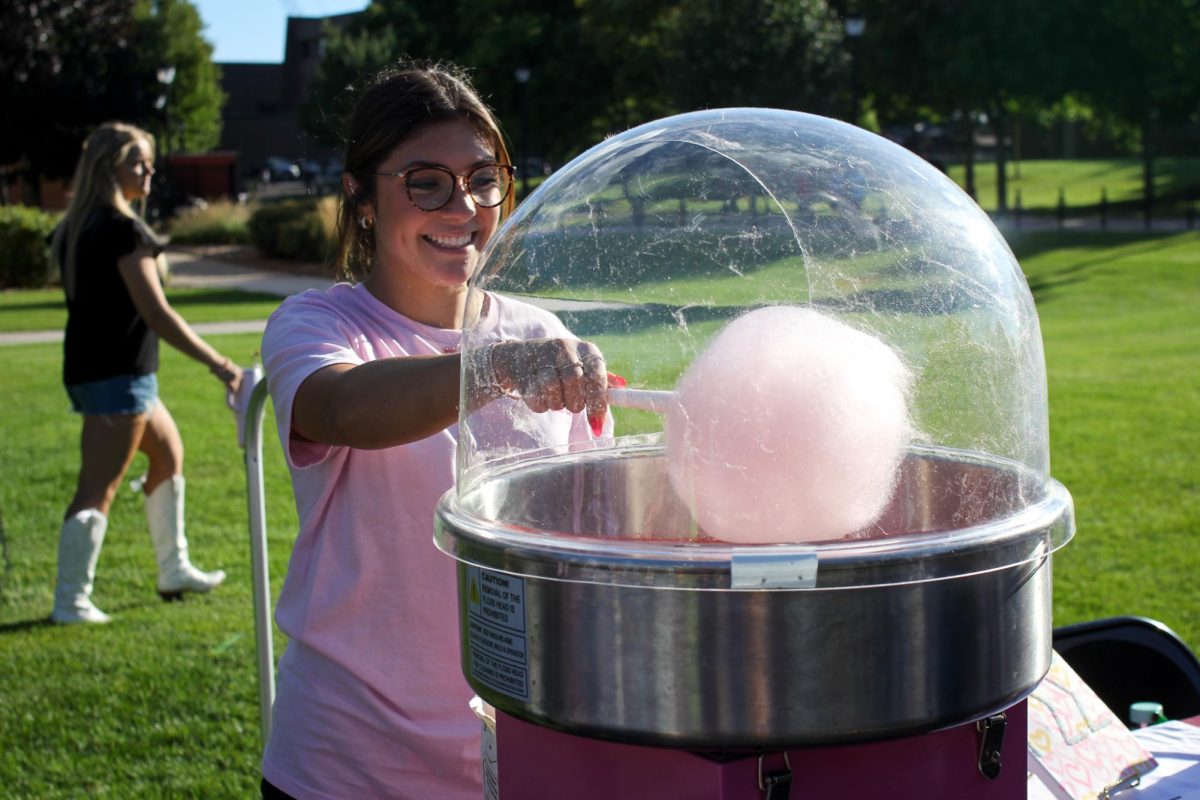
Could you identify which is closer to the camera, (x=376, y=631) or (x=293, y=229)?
(x=376, y=631)

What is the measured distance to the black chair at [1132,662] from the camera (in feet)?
8.64

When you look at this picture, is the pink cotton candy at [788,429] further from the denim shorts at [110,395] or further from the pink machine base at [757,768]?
the denim shorts at [110,395]

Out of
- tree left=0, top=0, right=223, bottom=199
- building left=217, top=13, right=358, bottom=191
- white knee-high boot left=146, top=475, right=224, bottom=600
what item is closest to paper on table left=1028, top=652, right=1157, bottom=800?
white knee-high boot left=146, top=475, right=224, bottom=600

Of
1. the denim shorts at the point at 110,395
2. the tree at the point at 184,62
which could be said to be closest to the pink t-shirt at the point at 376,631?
the denim shorts at the point at 110,395

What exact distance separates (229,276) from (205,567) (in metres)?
19.4

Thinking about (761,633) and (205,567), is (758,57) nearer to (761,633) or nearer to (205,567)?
(205,567)

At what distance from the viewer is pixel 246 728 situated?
13.3ft

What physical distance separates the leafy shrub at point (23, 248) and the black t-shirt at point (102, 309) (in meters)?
18.6

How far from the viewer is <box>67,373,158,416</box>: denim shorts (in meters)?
4.96

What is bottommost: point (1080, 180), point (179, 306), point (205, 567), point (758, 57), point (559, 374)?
point (205, 567)

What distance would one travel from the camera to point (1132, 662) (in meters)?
2.73

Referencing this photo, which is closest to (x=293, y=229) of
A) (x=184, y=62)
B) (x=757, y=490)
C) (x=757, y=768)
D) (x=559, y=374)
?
(x=559, y=374)

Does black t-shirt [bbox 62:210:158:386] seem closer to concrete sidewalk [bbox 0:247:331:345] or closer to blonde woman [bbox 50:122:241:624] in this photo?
blonde woman [bbox 50:122:241:624]

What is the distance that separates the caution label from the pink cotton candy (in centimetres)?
24
